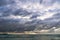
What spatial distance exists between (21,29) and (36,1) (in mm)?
751

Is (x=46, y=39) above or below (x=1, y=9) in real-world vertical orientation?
below

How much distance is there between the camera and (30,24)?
412 centimetres

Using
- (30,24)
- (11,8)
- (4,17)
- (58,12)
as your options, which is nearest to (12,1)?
(11,8)

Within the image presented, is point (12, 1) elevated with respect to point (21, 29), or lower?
elevated

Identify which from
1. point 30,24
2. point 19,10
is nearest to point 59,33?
point 30,24

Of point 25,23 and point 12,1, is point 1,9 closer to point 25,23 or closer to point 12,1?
point 12,1

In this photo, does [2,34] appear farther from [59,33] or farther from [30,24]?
[59,33]

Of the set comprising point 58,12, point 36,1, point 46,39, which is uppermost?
point 36,1

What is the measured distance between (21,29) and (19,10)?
0.45m

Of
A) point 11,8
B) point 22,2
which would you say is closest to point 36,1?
point 22,2

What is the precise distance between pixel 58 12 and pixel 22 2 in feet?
2.90

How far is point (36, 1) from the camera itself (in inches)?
164

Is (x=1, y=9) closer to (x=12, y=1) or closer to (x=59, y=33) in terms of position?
(x=12, y=1)

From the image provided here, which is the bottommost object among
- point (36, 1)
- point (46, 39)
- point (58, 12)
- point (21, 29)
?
point (46, 39)
